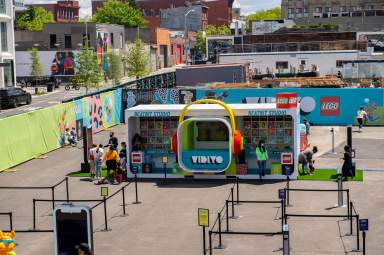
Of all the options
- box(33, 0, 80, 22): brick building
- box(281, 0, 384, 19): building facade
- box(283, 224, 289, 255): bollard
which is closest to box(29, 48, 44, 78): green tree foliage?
box(283, 224, 289, 255): bollard

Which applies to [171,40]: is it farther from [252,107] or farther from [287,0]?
[252,107]

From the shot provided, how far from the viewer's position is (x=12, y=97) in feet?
192

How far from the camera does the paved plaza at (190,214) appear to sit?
59.4 feet

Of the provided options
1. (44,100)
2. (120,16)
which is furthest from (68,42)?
(120,16)

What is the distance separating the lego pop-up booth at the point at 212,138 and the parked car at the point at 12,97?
103 ft

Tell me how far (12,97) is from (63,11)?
Result: 127600 millimetres

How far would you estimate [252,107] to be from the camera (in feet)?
91.3

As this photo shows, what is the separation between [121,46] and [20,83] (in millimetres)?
22361

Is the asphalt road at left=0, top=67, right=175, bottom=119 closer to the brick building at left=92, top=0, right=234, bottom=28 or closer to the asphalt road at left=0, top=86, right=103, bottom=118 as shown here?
the asphalt road at left=0, top=86, right=103, bottom=118

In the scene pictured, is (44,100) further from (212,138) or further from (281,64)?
(212,138)

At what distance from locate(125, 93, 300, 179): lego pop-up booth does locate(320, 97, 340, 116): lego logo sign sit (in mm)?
17006

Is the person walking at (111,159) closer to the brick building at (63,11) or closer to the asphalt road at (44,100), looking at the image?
the asphalt road at (44,100)

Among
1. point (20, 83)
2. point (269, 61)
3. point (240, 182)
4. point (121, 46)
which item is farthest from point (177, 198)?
point (121, 46)

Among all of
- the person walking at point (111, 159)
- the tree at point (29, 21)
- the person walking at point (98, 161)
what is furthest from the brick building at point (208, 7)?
the person walking at point (111, 159)
